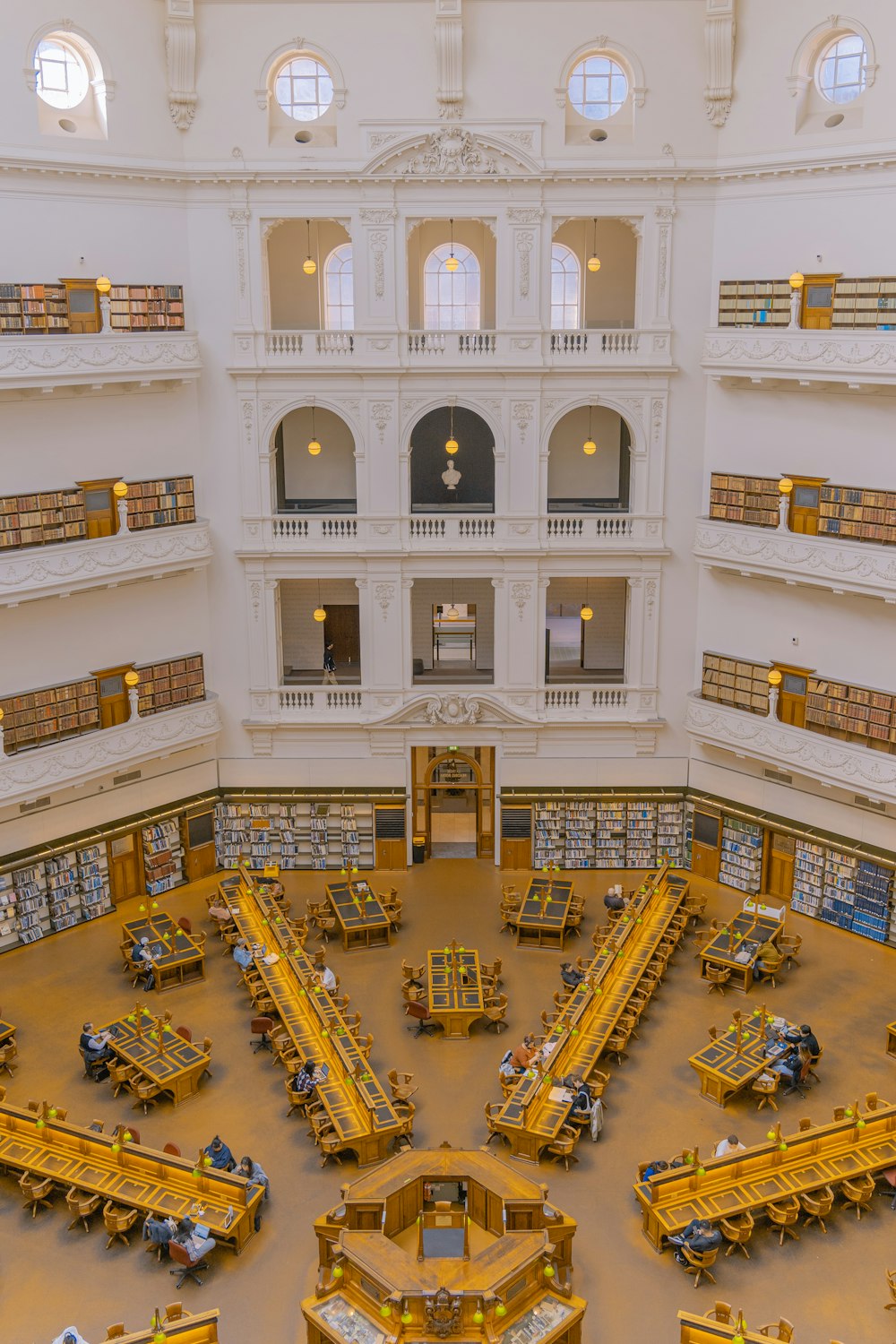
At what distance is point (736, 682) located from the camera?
76.9 ft

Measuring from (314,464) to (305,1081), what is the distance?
1392cm

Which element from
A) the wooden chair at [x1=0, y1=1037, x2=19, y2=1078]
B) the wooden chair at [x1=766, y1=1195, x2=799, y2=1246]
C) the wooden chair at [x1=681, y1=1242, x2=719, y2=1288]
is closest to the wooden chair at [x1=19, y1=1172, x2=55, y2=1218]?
the wooden chair at [x1=0, y1=1037, x2=19, y2=1078]

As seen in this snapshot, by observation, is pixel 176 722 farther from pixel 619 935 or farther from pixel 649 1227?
pixel 649 1227

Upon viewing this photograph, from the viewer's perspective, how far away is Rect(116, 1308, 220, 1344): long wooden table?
1309 centimetres

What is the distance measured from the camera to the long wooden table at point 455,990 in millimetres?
19625

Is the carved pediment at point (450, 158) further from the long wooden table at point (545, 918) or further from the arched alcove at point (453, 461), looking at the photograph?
the long wooden table at point (545, 918)

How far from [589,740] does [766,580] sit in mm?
4602

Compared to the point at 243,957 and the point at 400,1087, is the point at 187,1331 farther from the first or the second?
the point at 243,957

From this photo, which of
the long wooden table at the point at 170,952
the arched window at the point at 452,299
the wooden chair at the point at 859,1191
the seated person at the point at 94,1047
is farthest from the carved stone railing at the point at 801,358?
the seated person at the point at 94,1047

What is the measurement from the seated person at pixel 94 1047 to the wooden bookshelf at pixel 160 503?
28.8 ft

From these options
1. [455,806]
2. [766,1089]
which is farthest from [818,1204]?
[455,806]

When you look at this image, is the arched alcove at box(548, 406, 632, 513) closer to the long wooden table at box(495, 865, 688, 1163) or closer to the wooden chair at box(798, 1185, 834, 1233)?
the long wooden table at box(495, 865, 688, 1163)

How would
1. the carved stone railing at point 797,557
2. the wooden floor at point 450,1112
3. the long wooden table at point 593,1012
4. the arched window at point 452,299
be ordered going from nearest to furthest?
the wooden floor at point 450,1112, the long wooden table at point 593,1012, the carved stone railing at point 797,557, the arched window at point 452,299

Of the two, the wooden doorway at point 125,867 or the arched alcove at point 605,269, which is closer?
the wooden doorway at point 125,867
